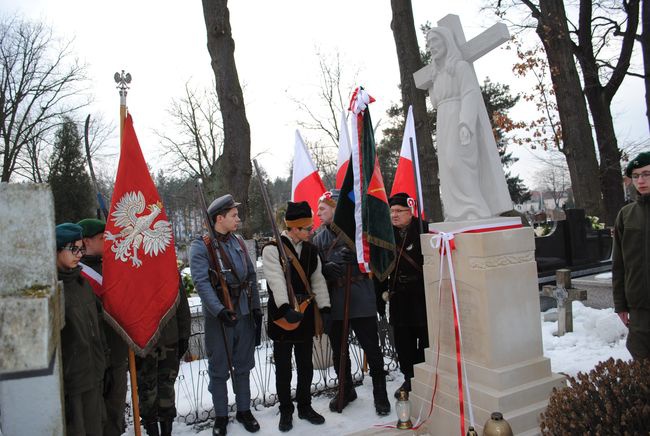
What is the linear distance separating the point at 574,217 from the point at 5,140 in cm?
2517

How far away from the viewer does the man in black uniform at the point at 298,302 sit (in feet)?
13.0

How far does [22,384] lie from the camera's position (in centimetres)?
214

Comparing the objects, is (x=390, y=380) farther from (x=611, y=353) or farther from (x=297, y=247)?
(x=611, y=353)

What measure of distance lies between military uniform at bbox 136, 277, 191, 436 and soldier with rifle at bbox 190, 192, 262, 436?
0.26 m

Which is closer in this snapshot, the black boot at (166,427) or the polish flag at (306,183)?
the black boot at (166,427)

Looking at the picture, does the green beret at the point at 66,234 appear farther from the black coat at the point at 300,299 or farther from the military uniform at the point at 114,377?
the black coat at the point at 300,299

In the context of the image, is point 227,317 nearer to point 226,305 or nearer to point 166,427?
point 226,305


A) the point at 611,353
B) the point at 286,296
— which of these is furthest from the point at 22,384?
the point at 611,353

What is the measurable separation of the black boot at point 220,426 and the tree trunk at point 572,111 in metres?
11.7

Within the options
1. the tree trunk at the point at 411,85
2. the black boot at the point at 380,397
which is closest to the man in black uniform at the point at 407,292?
the black boot at the point at 380,397

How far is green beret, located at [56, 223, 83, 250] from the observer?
2.80 meters

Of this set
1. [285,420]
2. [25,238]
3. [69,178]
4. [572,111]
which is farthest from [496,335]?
[69,178]

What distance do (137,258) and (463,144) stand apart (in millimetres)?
2835

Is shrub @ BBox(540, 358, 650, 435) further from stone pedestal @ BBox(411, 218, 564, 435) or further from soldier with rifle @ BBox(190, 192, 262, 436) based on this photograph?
soldier with rifle @ BBox(190, 192, 262, 436)
